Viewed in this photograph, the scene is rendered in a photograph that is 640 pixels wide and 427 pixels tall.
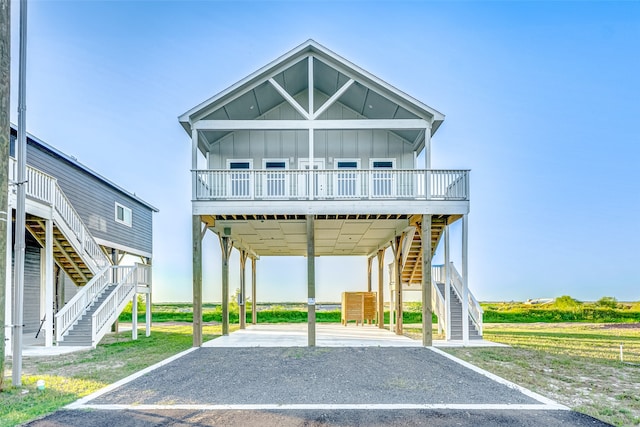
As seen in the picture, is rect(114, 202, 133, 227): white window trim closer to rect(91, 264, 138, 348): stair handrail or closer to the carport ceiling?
rect(91, 264, 138, 348): stair handrail

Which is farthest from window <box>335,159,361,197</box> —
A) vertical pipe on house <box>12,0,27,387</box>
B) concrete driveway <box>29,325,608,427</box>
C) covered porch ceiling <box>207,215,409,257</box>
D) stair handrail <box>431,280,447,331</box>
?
vertical pipe on house <box>12,0,27,387</box>

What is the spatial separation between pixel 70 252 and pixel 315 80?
998cm

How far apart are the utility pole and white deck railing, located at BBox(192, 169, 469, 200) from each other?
6.24 metres

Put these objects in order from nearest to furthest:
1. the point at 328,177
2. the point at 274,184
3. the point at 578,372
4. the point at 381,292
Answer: the point at 578,372 < the point at 274,184 < the point at 328,177 < the point at 381,292

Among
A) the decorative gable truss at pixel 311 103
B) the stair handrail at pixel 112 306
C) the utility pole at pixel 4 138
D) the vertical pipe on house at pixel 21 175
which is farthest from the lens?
the decorative gable truss at pixel 311 103

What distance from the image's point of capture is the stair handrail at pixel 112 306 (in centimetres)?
1442

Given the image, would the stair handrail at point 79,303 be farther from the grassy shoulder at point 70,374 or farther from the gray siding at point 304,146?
the gray siding at point 304,146

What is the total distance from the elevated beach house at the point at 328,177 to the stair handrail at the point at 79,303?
3.90 m

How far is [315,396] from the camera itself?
24.3 feet

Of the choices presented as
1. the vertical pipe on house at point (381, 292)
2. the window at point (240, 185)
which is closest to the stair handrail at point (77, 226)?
the window at point (240, 185)

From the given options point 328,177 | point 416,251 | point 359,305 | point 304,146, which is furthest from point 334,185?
point 359,305

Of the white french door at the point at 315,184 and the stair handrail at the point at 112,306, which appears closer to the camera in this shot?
the white french door at the point at 315,184

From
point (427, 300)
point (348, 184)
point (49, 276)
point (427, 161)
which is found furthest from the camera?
point (427, 161)

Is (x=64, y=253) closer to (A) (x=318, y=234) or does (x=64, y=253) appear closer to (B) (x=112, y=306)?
(B) (x=112, y=306)
